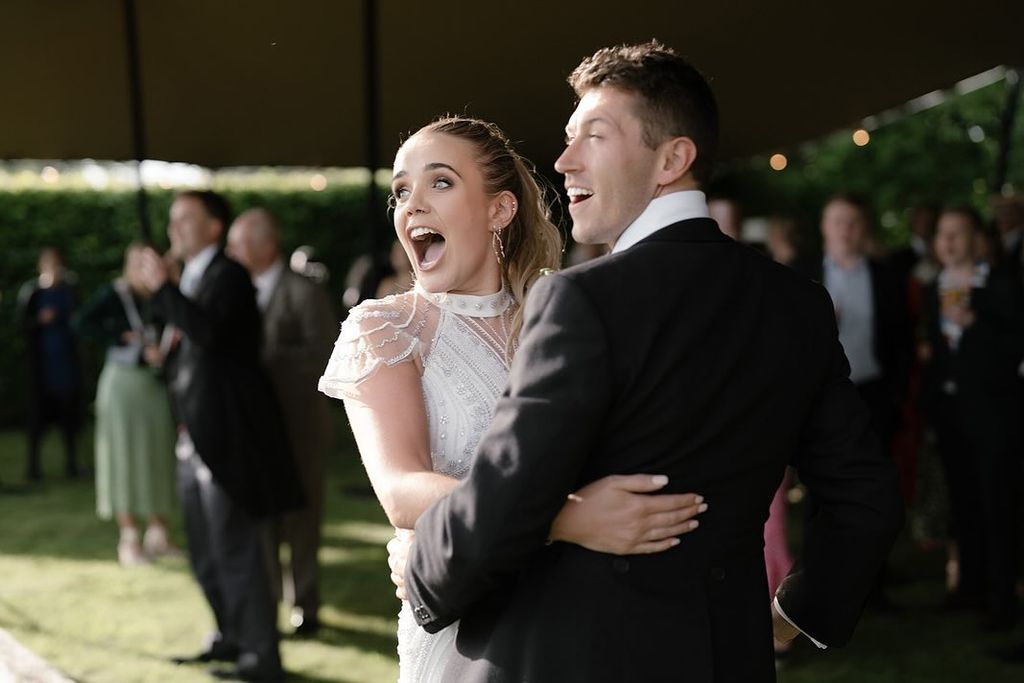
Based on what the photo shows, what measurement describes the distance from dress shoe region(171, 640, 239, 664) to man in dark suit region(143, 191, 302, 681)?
256 millimetres

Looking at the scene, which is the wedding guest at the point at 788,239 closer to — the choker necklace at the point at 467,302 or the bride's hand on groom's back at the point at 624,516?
the choker necklace at the point at 467,302

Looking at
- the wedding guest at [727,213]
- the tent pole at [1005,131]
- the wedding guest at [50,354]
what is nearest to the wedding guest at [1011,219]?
the tent pole at [1005,131]

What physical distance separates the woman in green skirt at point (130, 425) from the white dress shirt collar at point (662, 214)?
6295 millimetres

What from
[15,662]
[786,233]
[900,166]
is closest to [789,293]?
[15,662]

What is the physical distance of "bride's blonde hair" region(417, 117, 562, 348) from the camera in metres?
2.34

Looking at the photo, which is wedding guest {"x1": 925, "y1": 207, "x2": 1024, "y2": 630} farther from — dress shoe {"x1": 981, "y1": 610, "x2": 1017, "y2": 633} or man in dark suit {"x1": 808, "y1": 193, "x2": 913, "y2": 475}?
man in dark suit {"x1": 808, "y1": 193, "x2": 913, "y2": 475}

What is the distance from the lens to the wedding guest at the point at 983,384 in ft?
18.4

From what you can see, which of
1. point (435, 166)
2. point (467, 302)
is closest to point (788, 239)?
point (467, 302)

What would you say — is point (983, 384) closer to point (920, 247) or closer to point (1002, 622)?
point (1002, 622)

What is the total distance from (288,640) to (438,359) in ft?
13.2

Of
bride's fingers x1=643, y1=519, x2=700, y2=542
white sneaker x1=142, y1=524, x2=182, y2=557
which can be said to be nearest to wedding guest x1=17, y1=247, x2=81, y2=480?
white sneaker x1=142, y1=524, x2=182, y2=557

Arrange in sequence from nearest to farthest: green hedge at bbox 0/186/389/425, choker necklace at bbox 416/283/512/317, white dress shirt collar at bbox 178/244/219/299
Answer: choker necklace at bbox 416/283/512/317
white dress shirt collar at bbox 178/244/219/299
green hedge at bbox 0/186/389/425

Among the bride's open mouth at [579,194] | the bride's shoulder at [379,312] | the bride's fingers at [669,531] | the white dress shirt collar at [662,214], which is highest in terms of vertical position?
the bride's open mouth at [579,194]

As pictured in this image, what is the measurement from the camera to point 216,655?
5508 mm
